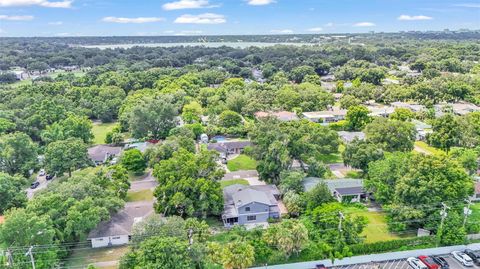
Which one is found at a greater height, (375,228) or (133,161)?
(133,161)

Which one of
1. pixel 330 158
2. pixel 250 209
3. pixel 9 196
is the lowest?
pixel 330 158

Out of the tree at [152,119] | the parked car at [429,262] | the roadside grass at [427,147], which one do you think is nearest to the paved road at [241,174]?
the tree at [152,119]

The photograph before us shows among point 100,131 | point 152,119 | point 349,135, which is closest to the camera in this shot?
point 152,119

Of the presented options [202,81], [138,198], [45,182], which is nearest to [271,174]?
[138,198]

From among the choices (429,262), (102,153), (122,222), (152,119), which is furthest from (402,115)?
(122,222)

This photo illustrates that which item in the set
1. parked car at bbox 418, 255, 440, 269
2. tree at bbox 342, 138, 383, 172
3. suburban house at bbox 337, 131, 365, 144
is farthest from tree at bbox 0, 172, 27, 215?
suburban house at bbox 337, 131, 365, 144

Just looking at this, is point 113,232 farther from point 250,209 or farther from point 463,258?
point 463,258
